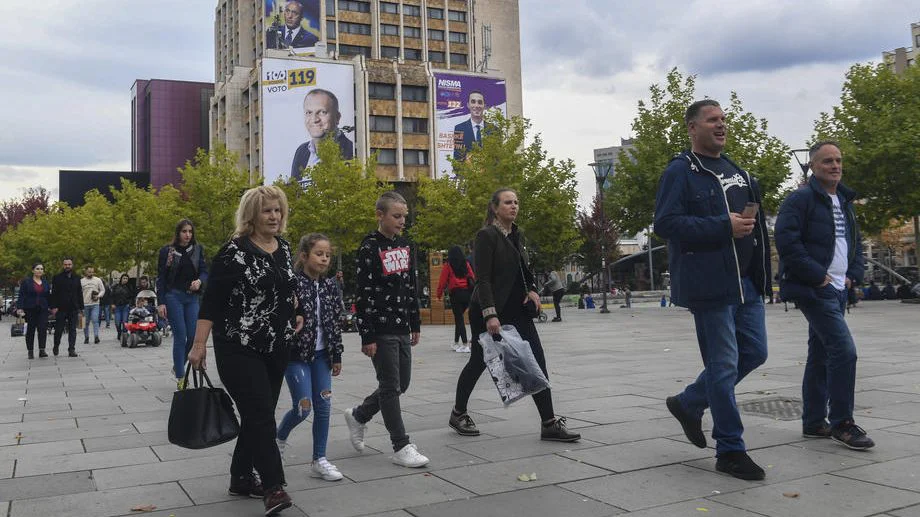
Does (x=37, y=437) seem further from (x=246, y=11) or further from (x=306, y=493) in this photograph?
(x=246, y=11)

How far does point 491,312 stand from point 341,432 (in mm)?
1717

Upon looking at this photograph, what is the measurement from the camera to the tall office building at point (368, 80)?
71.3 metres

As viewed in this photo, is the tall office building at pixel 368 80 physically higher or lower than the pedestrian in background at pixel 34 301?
higher

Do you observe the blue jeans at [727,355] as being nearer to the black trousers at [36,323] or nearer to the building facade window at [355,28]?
the black trousers at [36,323]

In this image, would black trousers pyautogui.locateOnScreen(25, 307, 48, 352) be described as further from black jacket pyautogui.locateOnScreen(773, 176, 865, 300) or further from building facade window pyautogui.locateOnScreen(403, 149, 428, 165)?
building facade window pyautogui.locateOnScreen(403, 149, 428, 165)

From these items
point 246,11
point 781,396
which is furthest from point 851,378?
point 246,11

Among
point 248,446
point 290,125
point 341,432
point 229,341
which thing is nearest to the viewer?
point 229,341

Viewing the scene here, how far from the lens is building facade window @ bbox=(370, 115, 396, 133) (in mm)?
73312

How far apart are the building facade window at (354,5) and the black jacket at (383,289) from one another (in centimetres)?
8327

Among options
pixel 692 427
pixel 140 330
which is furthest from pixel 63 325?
pixel 692 427

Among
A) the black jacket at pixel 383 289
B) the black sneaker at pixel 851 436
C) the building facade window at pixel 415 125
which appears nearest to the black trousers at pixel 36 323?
the black jacket at pixel 383 289

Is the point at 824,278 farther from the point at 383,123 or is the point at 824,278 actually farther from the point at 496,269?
the point at 383,123

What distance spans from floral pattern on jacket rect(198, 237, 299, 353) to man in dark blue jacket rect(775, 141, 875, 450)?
10.6ft

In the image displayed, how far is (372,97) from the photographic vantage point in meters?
73.3
